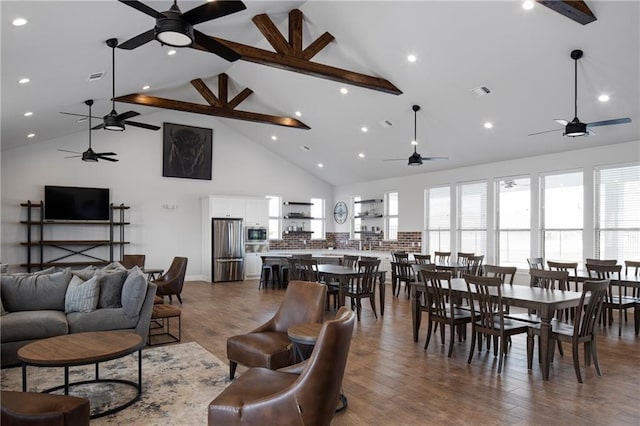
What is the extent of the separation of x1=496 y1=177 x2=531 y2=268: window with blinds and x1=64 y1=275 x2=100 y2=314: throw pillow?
7930 millimetres

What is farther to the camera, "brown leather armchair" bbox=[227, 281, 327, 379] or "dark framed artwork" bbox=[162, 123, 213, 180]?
"dark framed artwork" bbox=[162, 123, 213, 180]

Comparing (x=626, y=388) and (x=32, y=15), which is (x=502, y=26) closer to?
(x=626, y=388)

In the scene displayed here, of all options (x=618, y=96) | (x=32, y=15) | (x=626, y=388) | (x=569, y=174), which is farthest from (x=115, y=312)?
(x=569, y=174)

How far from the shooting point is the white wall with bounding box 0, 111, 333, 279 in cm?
941

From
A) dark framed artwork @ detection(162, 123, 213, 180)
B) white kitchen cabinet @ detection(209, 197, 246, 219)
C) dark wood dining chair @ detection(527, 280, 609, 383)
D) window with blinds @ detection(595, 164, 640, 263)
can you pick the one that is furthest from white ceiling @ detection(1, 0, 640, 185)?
dark wood dining chair @ detection(527, 280, 609, 383)

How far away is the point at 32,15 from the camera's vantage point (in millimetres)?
3715

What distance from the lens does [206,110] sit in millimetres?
9391

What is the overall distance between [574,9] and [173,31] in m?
4.00

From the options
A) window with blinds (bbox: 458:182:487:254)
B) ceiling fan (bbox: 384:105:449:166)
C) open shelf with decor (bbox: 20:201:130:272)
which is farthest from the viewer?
window with blinds (bbox: 458:182:487:254)

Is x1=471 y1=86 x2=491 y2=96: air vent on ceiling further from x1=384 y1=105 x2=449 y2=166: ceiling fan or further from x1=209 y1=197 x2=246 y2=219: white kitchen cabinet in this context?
x1=209 y1=197 x2=246 y2=219: white kitchen cabinet

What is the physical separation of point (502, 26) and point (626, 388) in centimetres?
431

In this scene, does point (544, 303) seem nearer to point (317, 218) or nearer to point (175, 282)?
point (175, 282)

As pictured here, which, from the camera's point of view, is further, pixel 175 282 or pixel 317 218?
pixel 317 218

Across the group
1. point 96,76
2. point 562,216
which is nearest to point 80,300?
point 96,76
